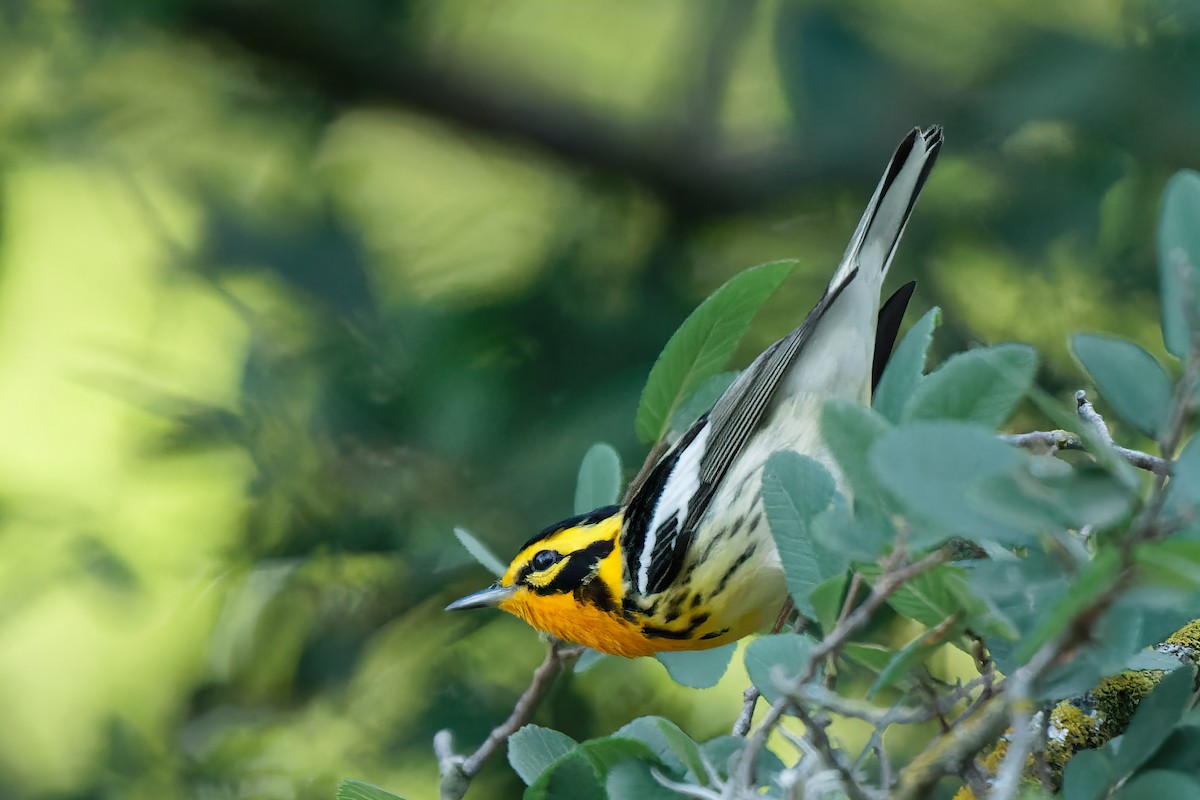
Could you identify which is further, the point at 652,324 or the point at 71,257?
the point at 71,257

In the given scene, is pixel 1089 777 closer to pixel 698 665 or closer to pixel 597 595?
pixel 698 665

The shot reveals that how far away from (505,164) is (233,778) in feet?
4.70

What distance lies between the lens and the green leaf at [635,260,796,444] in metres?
1.12

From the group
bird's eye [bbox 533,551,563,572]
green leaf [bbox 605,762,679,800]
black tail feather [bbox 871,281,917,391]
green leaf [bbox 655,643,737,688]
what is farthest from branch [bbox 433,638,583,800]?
black tail feather [bbox 871,281,917,391]

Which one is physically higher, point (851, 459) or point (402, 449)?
point (851, 459)

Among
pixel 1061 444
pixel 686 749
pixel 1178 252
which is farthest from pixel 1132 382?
pixel 1061 444

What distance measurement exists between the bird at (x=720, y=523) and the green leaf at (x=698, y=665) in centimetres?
29

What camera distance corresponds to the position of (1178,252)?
534mm

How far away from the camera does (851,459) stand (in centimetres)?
62

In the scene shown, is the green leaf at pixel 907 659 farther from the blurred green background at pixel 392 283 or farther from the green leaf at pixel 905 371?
the blurred green background at pixel 392 283

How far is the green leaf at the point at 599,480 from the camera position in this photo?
127 centimetres

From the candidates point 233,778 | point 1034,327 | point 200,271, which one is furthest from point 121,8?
point 1034,327

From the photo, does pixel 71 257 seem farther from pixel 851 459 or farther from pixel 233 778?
pixel 851 459

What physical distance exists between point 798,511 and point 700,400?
53 centimetres
